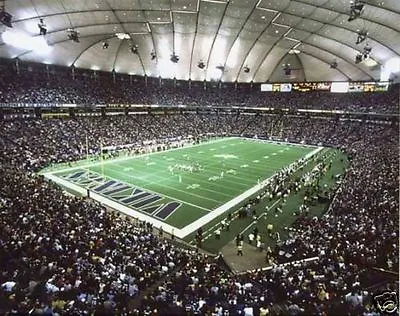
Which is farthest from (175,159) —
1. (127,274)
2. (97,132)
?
(127,274)

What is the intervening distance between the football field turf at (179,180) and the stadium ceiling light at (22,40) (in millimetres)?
16769

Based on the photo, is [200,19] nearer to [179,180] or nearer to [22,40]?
[22,40]

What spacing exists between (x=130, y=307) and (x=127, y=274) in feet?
5.67

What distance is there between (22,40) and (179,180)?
26.9 m

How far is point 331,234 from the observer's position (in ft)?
48.5

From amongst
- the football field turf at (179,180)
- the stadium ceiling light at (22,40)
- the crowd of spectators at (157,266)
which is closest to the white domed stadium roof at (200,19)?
the stadium ceiling light at (22,40)

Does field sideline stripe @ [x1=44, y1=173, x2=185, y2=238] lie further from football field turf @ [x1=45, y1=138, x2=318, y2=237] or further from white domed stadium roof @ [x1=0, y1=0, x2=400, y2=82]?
white domed stadium roof @ [x1=0, y1=0, x2=400, y2=82]

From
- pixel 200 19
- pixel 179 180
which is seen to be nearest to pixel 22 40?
pixel 200 19

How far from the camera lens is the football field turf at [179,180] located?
902 inches

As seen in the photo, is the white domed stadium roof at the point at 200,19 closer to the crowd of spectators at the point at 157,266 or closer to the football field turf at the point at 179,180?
the football field turf at the point at 179,180

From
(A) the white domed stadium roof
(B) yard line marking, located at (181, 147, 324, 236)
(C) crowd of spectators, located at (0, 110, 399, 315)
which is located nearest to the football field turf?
(B) yard line marking, located at (181, 147, 324, 236)

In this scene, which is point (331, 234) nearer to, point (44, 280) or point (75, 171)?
point (44, 280)

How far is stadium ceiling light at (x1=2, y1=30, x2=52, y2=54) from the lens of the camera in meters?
36.7

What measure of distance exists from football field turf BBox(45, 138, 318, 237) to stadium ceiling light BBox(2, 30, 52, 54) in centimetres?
1677
